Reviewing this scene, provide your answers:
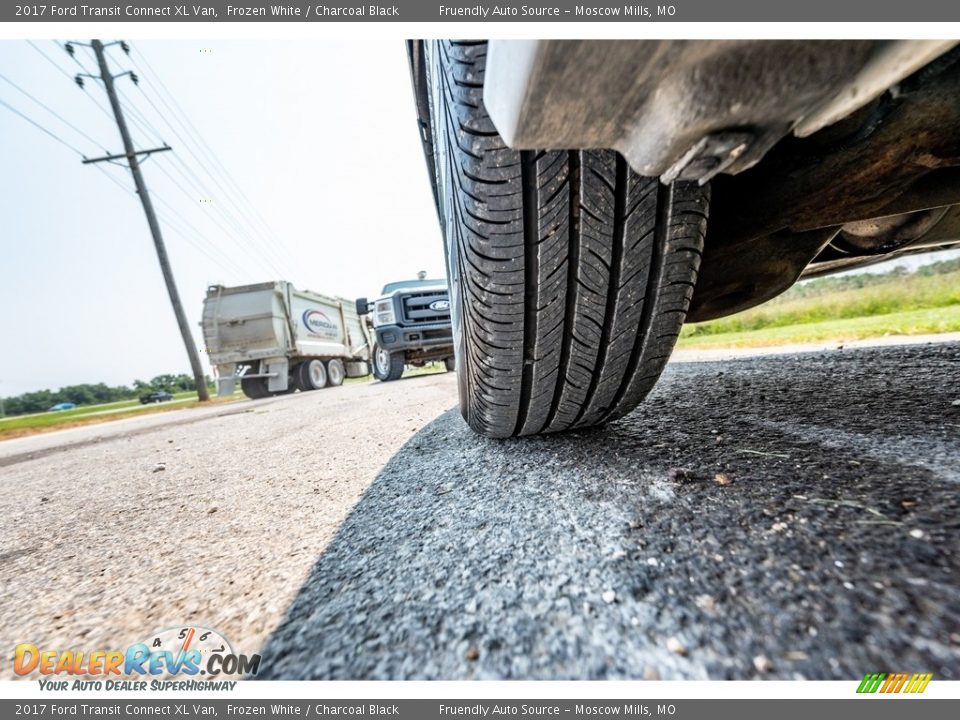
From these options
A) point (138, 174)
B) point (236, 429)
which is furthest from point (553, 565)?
point (138, 174)

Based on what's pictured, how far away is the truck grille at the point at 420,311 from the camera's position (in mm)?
5340

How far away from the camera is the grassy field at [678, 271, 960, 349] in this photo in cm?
416

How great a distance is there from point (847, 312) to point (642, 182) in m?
8.18

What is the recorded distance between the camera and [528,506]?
2.60 ft

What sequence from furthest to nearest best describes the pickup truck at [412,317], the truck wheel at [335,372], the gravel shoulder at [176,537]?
the truck wheel at [335,372] < the pickup truck at [412,317] < the gravel shoulder at [176,537]

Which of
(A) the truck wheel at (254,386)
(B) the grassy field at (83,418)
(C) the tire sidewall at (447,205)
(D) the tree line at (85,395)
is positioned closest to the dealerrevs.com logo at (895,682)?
(C) the tire sidewall at (447,205)

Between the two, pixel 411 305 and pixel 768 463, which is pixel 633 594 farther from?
pixel 411 305

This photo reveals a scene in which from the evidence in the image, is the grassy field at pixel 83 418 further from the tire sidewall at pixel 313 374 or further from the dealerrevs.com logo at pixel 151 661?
the dealerrevs.com logo at pixel 151 661

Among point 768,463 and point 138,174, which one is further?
point 138,174

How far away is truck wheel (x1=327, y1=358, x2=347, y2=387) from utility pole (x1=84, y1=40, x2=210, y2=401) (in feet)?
9.75

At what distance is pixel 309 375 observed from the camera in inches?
359

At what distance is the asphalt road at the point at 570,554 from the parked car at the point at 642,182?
28 centimetres
